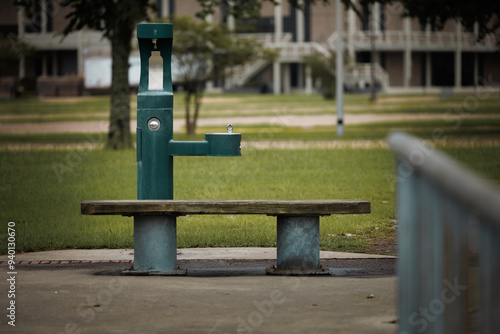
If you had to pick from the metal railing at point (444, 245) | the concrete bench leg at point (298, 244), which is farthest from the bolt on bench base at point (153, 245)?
the metal railing at point (444, 245)

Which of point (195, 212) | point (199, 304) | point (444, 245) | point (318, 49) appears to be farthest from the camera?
point (318, 49)

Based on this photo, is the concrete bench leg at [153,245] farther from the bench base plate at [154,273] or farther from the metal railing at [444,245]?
the metal railing at [444,245]

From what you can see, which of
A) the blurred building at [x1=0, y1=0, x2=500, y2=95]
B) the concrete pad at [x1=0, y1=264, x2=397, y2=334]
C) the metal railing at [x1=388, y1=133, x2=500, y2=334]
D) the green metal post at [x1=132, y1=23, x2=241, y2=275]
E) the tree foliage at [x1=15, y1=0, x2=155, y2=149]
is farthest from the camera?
the blurred building at [x1=0, y1=0, x2=500, y2=95]

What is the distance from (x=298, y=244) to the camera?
25.0 feet

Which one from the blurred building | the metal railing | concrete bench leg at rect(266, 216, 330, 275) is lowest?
concrete bench leg at rect(266, 216, 330, 275)

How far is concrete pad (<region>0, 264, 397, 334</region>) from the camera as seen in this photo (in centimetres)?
571

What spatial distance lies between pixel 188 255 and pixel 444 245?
5.72 m

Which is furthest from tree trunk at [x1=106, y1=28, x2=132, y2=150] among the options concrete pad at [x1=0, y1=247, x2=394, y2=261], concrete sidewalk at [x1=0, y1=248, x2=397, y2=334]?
concrete sidewalk at [x1=0, y1=248, x2=397, y2=334]

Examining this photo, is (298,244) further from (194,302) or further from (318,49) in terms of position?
(318,49)

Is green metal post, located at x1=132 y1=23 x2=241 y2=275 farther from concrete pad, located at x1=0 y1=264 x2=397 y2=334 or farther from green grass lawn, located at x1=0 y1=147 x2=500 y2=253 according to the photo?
green grass lawn, located at x1=0 y1=147 x2=500 y2=253

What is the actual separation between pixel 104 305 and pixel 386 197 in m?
8.15

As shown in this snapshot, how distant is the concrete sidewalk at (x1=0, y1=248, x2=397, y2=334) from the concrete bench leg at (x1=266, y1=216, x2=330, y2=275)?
0.23 metres

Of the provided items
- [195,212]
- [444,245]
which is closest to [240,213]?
[195,212]

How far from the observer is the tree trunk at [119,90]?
75.4ft
